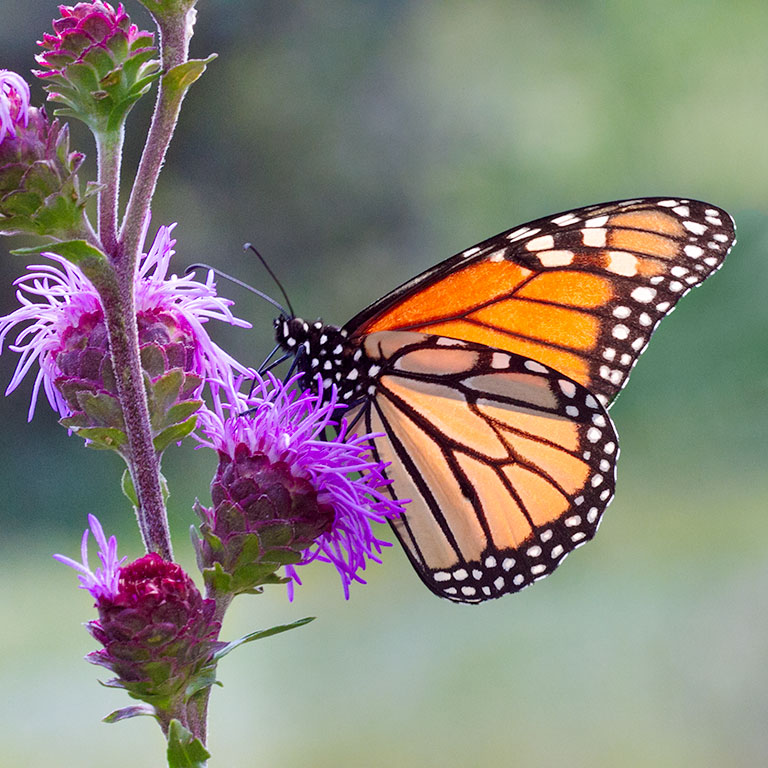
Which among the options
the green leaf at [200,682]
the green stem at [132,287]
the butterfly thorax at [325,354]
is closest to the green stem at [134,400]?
the green stem at [132,287]

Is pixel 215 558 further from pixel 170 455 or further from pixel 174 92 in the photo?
pixel 170 455

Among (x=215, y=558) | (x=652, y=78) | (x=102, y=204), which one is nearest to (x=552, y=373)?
(x=215, y=558)

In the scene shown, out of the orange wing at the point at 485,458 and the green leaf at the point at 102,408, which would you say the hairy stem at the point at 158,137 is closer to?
the green leaf at the point at 102,408

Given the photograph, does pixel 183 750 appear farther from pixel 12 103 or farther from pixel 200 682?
pixel 12 103

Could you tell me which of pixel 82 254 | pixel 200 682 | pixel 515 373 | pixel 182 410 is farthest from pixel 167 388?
pixel 515 373

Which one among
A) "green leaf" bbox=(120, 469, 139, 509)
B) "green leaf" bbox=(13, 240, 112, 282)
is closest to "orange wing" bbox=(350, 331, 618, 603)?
"green leaf" bbox=(120, 469, 139, 509)
